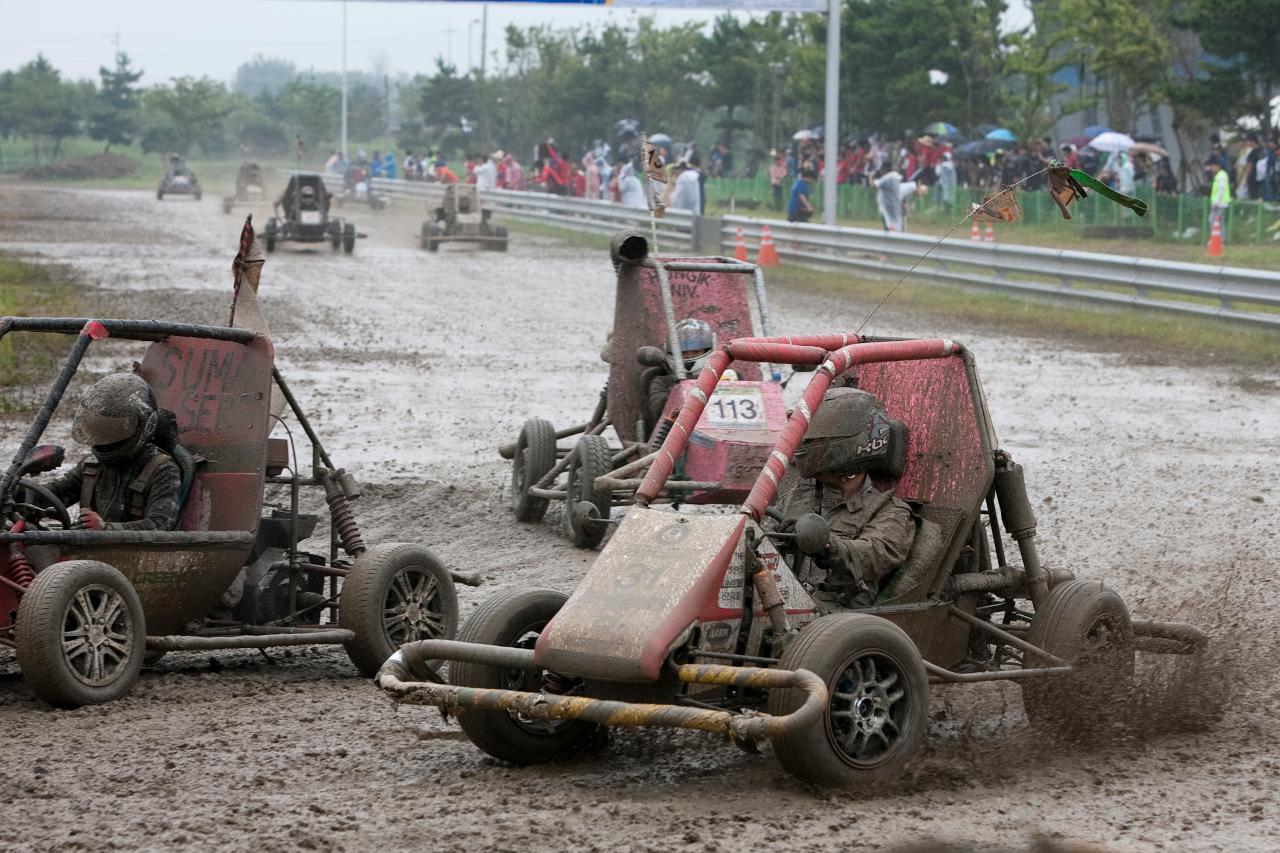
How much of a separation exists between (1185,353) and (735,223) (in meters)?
13.2

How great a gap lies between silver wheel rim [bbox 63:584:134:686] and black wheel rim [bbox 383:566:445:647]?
1.08 m

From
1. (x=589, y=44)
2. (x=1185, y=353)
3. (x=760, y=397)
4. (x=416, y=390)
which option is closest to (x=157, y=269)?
(x=416, y=390)

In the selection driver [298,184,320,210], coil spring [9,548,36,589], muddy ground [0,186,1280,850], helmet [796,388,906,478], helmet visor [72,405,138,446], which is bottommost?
muddy ground [0,186,1280,850]

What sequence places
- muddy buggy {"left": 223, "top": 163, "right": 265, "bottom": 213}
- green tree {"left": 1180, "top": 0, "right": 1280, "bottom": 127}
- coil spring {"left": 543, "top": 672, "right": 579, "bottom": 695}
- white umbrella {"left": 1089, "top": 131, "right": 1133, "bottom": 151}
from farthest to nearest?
muddy buggy {"left": 223, "top": 163, "right": 265, "bottom": 213} < white umbrella {"left": 1089, "top": 131, "right": 1133, "bottom": 151} < green tree {"left": 1180, "top": 0, "right": 1280, "bottom": 127} < coil spring {"left": 543, "top": 672, "right": 579, "bottom": 695}

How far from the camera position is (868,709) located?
5.32 meters

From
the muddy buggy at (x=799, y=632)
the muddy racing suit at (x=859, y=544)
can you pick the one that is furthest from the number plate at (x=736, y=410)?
the muddy racing suit at (x=859, y=544)

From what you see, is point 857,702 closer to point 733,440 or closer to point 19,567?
point 19,567

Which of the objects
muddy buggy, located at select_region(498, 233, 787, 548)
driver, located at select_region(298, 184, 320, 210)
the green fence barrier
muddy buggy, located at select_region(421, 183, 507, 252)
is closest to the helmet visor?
muddy buggy, located at select_region(498, 233, 787, 548)

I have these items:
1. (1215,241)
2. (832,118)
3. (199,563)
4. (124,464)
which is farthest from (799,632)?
(832,118)

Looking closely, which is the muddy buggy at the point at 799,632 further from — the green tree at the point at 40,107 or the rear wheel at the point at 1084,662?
the green tree at the point at 40,107

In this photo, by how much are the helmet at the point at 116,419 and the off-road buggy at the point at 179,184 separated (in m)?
52.3

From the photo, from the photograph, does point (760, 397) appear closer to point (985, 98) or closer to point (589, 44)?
point (985, 98)

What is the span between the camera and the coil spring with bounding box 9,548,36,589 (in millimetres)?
6453

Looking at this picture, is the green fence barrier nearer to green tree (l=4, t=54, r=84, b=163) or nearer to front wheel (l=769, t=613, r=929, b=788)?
front wheel (l=769, t=613, r=929, b=788)
